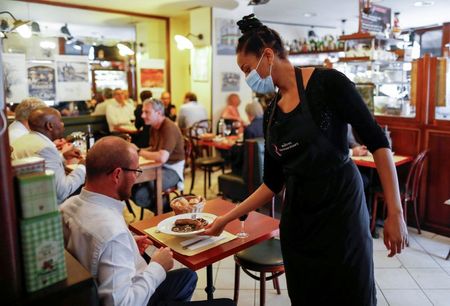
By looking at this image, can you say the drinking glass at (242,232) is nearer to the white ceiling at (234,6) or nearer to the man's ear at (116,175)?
the man's ear at (116,175)

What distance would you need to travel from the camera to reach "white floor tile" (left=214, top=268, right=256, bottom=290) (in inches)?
120

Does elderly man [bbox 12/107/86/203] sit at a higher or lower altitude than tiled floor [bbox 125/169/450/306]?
higher

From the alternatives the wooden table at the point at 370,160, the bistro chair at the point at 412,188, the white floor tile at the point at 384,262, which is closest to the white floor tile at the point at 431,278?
the white floor tile at the point at 384,262

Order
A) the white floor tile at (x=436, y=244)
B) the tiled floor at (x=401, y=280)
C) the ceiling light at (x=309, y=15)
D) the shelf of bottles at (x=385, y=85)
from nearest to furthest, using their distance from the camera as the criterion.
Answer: the tiled floor at (x=401, y=280) < the white floor tile at (x=436, y=244) < the shelf of bottles at (x=385, y=85) < the ceiling light at (x=309, y=15)

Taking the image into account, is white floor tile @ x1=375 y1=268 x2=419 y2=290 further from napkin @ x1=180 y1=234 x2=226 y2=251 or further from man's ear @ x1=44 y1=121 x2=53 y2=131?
man's ear @ x1=44 y1=121 x2=53 y2=131

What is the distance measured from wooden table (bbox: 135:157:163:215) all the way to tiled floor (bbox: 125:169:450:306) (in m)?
0.94

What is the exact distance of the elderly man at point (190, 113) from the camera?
279 inches

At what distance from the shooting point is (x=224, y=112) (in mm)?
7512

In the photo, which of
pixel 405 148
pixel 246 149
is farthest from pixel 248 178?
pixel 405 148

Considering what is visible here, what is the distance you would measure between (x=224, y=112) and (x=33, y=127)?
488 cm

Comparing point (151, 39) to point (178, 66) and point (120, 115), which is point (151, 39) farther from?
point (120, 115)

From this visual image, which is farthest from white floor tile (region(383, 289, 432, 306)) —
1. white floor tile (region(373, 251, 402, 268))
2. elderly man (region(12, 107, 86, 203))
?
elderly man (region(12, 107, 86, 203))

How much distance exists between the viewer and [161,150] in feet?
13.0

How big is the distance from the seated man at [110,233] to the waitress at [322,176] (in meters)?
0.55
